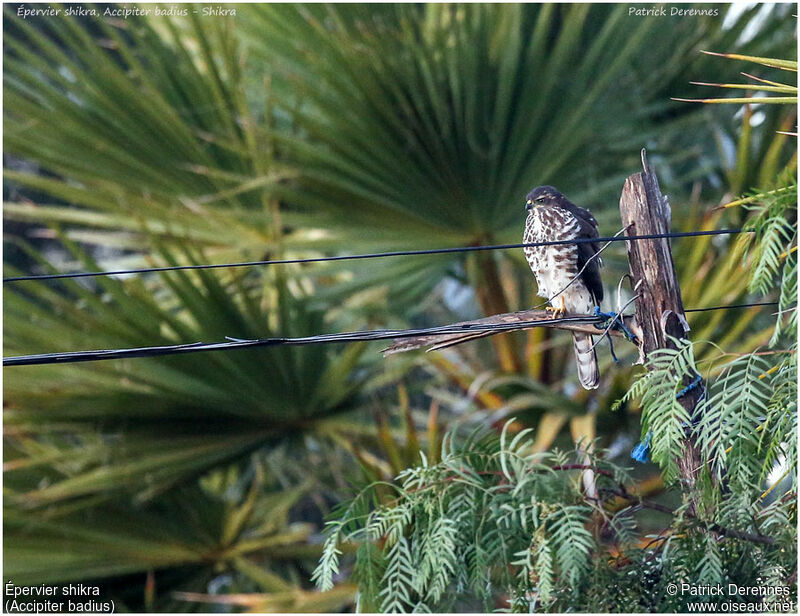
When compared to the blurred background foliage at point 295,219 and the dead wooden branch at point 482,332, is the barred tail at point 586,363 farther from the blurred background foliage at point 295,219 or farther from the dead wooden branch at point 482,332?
the blurred background foliage at point 295,219

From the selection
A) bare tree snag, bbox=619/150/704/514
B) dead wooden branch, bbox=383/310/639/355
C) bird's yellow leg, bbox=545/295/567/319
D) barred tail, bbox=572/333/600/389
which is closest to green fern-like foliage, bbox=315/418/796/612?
bare tree snag, bbox=619/150/704/514

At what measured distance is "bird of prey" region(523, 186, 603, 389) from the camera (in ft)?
10.4

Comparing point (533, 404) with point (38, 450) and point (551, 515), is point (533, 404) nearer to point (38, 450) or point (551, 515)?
point (551, 515)

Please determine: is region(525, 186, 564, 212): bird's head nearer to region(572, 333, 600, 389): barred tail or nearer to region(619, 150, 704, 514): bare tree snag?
region(572, 333, 600, 389): barred tail

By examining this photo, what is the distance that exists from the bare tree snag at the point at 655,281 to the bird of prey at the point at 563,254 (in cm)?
52

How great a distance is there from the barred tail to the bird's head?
453 mm

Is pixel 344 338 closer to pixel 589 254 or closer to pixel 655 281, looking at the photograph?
pixel 655 281

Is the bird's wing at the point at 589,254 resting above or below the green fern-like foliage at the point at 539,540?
above

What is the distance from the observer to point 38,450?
457 cm

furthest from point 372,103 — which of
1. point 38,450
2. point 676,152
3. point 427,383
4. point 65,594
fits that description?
point 65,594

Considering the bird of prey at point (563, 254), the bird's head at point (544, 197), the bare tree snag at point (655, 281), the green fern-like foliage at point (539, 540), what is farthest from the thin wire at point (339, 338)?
the bird's head at point (544, 197)

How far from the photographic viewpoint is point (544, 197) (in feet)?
10.5

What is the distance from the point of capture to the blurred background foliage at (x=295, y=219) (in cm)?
413

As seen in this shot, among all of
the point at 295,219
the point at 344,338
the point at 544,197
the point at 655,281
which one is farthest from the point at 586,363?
the point at 295,219
